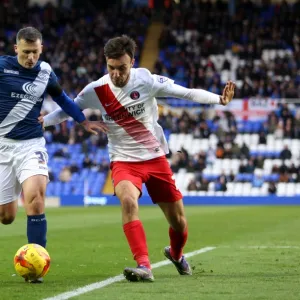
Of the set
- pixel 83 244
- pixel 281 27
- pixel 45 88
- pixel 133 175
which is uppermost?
pixel 281 27

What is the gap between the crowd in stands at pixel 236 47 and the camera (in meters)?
36.0

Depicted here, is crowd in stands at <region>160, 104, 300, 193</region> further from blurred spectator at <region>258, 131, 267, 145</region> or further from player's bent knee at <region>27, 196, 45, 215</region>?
player's bent knee at <region>27, 196, 45, 215</region>

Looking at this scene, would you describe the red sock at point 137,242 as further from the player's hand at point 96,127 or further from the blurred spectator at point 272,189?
the blurred spectator at point 272,189

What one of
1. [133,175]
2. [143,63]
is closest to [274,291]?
[133,175]

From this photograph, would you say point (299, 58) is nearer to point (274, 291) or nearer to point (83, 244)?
point (83, 244)

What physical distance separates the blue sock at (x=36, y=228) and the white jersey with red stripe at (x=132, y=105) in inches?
37.7

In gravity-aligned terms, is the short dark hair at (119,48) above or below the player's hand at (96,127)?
above

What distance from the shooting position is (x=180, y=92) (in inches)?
341

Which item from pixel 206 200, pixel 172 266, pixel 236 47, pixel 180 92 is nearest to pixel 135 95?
pixel 180 92

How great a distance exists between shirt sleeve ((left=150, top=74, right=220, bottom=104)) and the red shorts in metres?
0.63

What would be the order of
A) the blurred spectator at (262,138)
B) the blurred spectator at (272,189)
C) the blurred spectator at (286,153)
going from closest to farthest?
1. the blurred spectator at (272,189)
2. the blurred spectator at (286,153)
3. the blurred spectator at (262,138)

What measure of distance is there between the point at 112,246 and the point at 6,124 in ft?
16.7

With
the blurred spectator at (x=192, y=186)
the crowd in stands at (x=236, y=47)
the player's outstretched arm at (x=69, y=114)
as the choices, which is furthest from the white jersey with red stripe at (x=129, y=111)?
the crowd in stands at (x=236, y=47)

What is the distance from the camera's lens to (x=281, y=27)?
127 feet
